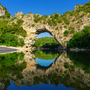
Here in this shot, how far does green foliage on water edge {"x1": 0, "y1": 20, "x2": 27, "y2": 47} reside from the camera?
27.1m

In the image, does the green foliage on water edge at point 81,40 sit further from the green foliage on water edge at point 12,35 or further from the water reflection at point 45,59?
the green foliage on water edge at point 12,35

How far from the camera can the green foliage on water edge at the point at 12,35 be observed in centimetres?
2714

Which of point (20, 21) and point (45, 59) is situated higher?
point (20, 21)

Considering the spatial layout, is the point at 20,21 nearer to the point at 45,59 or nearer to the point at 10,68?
the point at 45,59

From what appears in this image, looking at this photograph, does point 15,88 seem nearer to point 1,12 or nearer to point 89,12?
point 89,12

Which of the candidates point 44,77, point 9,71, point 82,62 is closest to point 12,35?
point 82,62

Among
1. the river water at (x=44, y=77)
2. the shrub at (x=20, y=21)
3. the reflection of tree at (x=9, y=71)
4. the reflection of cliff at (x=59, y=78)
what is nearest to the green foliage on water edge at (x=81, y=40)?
the shrub at (x=20, y=21)

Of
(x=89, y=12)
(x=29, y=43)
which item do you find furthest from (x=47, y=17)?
(x=89, y=12)

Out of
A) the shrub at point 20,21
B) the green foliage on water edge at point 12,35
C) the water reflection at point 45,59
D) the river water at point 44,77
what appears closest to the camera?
the river water at point 44,77

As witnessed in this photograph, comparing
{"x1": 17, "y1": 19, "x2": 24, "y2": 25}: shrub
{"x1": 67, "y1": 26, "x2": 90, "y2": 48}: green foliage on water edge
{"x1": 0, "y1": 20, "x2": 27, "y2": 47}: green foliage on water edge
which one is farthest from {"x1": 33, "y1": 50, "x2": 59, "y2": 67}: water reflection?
{"x1": 17, "y1": 19, "x2": 24, "y2": 25}: shrub

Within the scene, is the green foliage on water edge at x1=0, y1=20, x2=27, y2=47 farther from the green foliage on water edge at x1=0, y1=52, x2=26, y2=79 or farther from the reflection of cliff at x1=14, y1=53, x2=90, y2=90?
the reflection of cliff at x1=14, y1=53, x2=90, y2=90

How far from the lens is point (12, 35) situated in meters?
28.2

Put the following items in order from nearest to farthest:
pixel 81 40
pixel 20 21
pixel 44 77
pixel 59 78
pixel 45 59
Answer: pixel 59 78 < pixel 44 77 < pixel 45 59 < pixel 81 40 < pixel 20 21

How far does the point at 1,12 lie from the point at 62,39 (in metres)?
36.3
